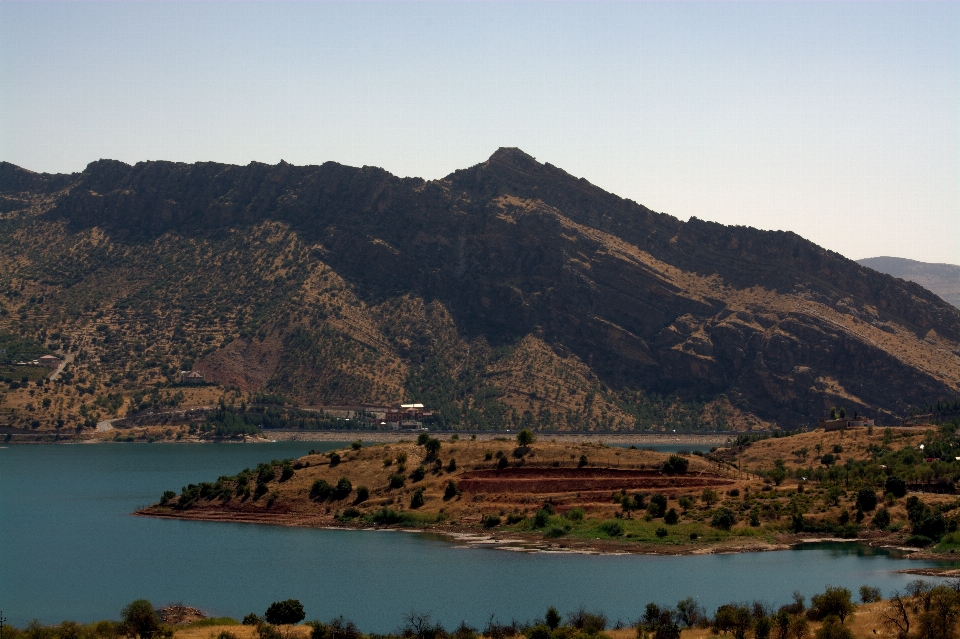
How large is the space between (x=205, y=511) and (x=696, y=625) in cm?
5903

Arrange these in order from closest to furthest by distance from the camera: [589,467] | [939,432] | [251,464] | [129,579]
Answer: [129,579], [589,467], [939,432], [251,464]

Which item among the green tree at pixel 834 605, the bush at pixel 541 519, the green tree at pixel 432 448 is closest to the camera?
the green tree at pixel 834 605

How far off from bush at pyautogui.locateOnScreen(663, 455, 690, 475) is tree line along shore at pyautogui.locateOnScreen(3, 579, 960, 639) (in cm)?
3996

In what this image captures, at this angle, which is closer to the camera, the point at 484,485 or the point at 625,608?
the point at 625,608

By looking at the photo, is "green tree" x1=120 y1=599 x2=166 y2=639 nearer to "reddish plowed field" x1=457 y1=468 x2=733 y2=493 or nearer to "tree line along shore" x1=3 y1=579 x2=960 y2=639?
"tree line along shore" x1=3 y1=579 x2=960 y2=639

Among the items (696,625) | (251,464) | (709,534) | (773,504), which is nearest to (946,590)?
(696,625)

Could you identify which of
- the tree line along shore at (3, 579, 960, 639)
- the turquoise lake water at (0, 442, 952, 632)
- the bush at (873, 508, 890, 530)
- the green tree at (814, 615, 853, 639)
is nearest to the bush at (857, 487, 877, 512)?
the bush at (873, 508, 890, 530)

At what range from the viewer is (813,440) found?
13812 centimetres

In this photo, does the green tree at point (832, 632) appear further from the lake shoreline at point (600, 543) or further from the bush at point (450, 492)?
the bush at point (450, 492)

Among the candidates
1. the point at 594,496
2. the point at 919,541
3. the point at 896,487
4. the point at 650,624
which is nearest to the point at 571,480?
the point at 594,496

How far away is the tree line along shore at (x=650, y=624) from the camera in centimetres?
5653

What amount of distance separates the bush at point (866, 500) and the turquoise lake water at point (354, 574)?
7.88 m

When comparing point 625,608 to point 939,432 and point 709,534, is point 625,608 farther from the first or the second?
point 939,432

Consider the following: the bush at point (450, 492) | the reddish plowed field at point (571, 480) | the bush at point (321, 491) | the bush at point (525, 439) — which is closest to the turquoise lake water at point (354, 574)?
the bush at point (321, 491)
